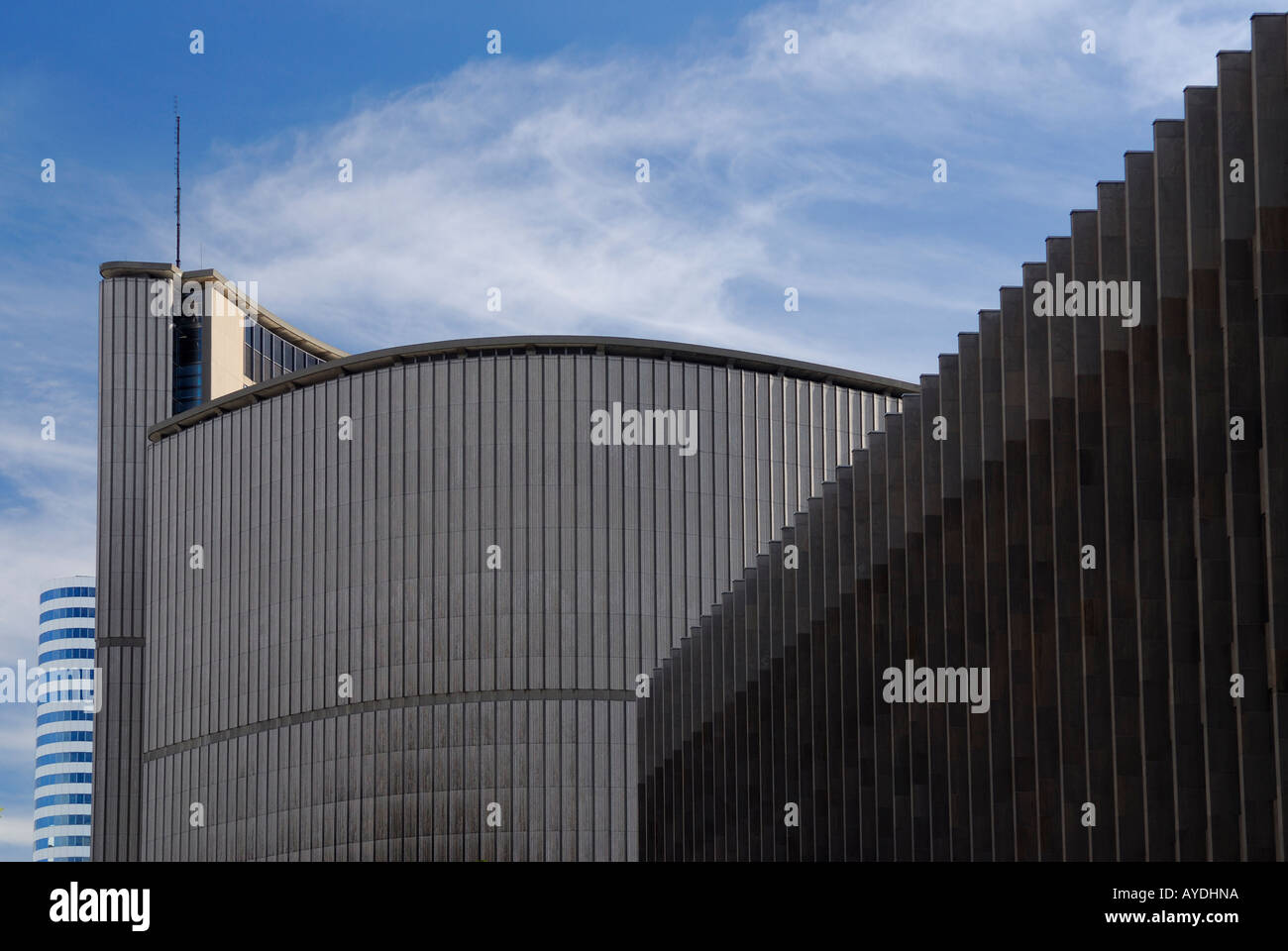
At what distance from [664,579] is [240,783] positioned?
821 inches

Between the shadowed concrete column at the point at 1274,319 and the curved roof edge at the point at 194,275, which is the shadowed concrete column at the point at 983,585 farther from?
the curved roof edge at the point at 194,275

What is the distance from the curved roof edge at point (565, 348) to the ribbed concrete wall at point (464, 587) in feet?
0.96

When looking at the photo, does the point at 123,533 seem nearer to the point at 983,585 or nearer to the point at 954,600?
the point at 954,600

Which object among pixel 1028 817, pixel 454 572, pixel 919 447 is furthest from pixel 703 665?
pixel 454 572

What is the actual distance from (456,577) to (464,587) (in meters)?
0.56

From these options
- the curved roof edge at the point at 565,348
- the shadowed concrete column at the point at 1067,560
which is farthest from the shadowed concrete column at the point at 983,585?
the curved roof edge at the point at 565,348

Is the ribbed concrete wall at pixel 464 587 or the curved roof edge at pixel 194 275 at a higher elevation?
the curved roof edge at pixel 194 275

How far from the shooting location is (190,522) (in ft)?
265

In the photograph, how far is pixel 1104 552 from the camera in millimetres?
23766

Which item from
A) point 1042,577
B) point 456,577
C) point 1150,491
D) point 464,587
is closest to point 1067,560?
point 1042,577

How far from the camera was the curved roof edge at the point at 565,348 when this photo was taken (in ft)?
247

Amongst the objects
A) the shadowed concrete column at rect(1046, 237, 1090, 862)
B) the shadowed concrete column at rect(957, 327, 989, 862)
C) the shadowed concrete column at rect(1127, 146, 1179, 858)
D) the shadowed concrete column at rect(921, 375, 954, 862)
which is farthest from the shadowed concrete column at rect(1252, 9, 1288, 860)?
the shadowed concrete column at rect(921, 375, 954, 862)

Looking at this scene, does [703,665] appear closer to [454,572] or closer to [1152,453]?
[1152,453]

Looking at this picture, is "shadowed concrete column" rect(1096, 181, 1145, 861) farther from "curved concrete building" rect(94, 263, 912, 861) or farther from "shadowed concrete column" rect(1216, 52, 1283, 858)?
"curved concrete building" rect(94, 263, 912, 861)
